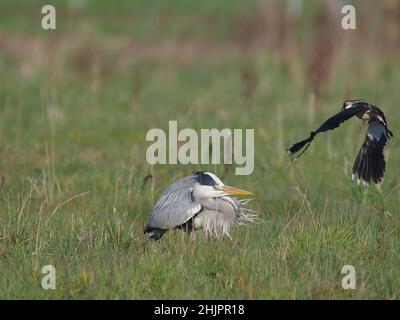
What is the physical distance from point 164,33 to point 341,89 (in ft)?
27.9

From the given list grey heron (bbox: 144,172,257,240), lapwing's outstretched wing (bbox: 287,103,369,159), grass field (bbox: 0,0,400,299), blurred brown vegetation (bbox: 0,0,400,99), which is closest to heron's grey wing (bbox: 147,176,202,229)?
grey heron (bbox: 144,172,257,240)

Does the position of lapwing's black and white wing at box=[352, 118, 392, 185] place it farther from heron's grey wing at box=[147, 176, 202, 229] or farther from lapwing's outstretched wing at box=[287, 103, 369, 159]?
heron's grey wing at box=[147, 176, 202, 229]

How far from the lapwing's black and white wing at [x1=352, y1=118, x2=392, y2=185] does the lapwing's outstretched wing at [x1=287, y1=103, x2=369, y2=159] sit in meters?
0.22

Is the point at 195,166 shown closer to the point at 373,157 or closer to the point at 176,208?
the point at 176,208

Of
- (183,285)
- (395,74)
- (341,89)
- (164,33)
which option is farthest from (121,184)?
(164,33)

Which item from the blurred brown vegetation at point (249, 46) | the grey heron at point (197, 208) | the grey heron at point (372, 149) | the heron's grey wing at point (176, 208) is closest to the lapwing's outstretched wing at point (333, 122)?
the grey heron at point (372, 149)

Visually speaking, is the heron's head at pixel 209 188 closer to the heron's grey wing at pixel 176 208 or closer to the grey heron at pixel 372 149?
the heron's grey wing at pixel 176 208

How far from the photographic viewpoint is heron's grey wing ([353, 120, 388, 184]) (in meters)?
6.20

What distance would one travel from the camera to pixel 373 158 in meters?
6.21

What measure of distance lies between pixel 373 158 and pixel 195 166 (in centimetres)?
226

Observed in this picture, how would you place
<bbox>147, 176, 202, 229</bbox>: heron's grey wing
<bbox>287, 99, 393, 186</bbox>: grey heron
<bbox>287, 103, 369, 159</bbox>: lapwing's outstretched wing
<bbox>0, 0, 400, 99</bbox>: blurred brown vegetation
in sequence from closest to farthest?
1. <bbox>287, 103, 369, 159</bbox>: lapwing's outstretched wing
2. <bbox>147, 176, 202, 229</bbox>: heron's grey wing
3. <bbox>287, 99, 393, 186</bbox>: grey heron
4. <bbox>0, 0, 400, 99</bbox>: blurred brown vegetation

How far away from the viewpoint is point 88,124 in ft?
35.0

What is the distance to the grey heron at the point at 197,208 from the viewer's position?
19.5 feet

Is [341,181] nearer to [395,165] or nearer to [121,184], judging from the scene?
[395,165]
